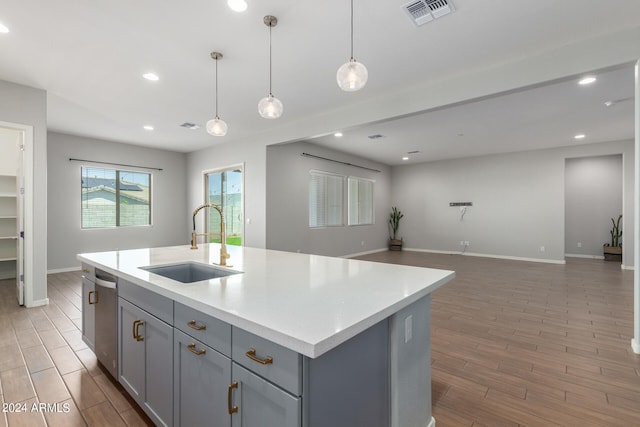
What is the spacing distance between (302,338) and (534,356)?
2661 mm

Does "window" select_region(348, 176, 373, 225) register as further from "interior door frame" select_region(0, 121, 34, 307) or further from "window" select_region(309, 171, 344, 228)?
"interior door frame" select_region(0, 121, 34, 307)

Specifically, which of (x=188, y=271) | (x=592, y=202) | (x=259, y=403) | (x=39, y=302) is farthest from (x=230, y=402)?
(x=592, y=202)

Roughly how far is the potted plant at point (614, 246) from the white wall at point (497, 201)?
1.03 metres

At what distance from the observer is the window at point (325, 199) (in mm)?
7016

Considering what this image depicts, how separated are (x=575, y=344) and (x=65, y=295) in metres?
6.23

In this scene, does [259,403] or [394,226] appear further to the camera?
[394,226]

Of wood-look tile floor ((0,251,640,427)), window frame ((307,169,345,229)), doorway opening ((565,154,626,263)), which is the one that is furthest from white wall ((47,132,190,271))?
doorway opening ((565,154,626,263))

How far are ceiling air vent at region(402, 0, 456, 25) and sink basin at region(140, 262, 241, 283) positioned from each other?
7.89 feet

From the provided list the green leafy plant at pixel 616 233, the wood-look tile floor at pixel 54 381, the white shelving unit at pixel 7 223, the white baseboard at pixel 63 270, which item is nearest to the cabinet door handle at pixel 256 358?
the wood-look tile floor at pixel 54 381

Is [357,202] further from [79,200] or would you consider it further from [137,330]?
[137,330]

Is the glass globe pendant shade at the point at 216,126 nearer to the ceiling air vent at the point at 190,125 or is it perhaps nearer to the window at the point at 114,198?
the ceiling air vent at the point at 190,125

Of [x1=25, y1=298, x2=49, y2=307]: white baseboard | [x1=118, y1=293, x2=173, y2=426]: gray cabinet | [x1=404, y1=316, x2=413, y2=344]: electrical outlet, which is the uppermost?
[x1=404, y1=316, x2=413, y2=344]: electrical outlet

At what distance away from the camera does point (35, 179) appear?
3803 mm

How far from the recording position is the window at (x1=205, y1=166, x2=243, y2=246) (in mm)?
6668
